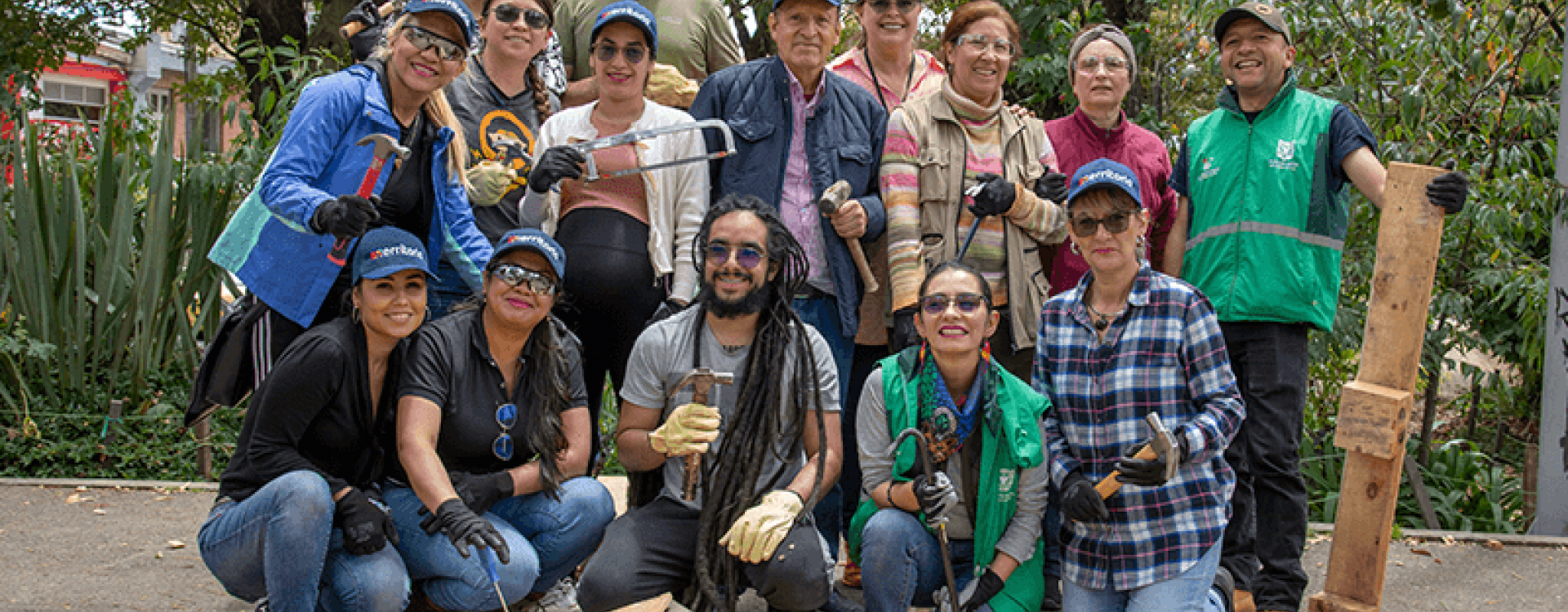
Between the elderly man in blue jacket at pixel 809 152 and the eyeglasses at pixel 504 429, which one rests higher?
the elderly man in blue jacket at pixel 809 152

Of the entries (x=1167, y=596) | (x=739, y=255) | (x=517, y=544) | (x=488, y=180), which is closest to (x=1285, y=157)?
(x=1167, y=596)

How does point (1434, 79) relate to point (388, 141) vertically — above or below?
above

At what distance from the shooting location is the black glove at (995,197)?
3688mm

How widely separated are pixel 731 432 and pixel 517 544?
0.68 metres

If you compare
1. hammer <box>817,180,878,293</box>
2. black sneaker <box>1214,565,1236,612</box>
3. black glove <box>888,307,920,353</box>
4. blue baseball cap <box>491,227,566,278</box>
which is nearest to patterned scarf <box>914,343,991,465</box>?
black glove <box>888,307,920,353</box>

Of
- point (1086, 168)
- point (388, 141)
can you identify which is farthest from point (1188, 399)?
point (388, 141)

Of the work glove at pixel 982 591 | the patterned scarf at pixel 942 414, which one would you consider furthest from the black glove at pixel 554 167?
the work glove at pixel 982 591

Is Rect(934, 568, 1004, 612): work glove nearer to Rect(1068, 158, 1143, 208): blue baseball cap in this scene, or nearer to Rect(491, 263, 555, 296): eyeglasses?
Rect(1068, 158, 1143, 208): blue baseball cap

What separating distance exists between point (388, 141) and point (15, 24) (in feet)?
29.3

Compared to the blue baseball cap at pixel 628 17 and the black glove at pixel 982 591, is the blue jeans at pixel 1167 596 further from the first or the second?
the blue baseball cap at pixel 628 17

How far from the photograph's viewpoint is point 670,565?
11.1 feet

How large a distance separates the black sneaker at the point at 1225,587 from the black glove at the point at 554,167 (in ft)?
7.33

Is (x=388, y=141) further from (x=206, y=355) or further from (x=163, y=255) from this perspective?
(x=163, y=255)

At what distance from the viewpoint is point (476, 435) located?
11.0 feet
